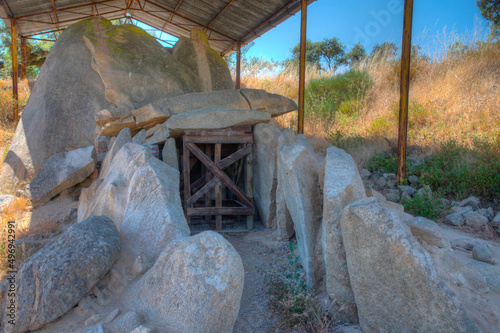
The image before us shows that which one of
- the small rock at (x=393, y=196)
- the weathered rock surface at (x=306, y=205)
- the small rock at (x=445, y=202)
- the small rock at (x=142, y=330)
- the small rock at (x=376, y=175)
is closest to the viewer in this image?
the small rock at (x=142, y=330)

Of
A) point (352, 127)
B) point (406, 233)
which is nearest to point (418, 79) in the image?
point (352, 127)

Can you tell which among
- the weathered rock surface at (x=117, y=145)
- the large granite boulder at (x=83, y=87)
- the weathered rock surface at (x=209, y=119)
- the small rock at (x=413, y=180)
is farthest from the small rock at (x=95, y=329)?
the large granite boulder at (x=83, y=87)

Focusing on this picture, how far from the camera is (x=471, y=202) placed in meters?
5.31

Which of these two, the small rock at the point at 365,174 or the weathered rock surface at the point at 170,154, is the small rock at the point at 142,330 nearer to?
the weathered rock surface at the point at 170,154

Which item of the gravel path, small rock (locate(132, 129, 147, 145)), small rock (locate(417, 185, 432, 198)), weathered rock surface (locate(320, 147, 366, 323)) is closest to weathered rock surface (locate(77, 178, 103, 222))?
small rock (locate(132, 129, 147, 145))

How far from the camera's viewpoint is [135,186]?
12.3 ft

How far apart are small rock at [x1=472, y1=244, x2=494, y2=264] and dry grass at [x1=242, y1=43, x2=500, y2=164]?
385 centimetres

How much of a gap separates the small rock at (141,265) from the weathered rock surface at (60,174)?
4.65 metres

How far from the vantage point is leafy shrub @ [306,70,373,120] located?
11.2 meters

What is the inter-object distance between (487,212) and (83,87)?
8201 mm

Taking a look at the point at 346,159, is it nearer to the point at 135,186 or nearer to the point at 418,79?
the point at 135,186

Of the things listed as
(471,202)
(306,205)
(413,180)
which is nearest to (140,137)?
(306,205)

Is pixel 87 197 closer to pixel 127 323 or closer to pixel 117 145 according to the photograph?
pixel 117 145

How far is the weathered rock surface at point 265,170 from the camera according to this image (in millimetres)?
5895
